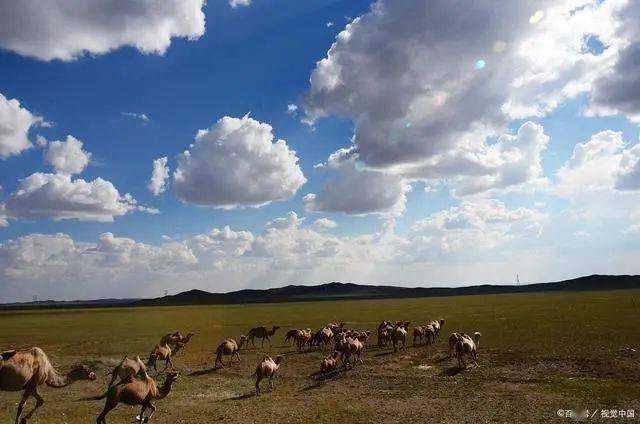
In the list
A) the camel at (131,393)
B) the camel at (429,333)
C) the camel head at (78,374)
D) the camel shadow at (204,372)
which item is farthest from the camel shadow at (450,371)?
the camel head at (78,374)

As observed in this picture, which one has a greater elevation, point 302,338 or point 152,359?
point 302,338

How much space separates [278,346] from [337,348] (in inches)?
535

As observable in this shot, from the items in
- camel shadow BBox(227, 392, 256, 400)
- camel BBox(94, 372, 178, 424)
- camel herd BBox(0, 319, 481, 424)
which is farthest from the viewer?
camel shadow BBox(227, 392, 256, 400)

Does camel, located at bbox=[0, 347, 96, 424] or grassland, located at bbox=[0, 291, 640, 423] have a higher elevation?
camel, located at bbox=[0, 347, 96, 424]

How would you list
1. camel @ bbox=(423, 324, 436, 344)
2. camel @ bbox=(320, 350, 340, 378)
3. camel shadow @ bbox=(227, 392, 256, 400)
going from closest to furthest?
camel shadow @ bbox=(227, 392, 256, 400)
camel @ bbox=(320, 350, 340, 378)
camel @ bbox=(423, 324, 436, 344)

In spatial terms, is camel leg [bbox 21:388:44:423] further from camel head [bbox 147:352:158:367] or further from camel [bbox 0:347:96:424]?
camel head [bbox 147:352:158:367]

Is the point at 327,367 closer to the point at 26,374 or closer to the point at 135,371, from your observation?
the point at 135,371

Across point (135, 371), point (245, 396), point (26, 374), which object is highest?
point (26, 374)

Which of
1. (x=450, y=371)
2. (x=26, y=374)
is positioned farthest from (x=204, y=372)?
(x=450, y=371)

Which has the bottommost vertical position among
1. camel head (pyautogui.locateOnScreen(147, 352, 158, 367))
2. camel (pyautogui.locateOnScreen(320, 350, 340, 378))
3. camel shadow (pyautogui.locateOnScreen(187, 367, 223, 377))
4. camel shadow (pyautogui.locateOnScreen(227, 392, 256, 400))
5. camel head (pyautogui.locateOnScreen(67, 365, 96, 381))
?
Answer: camel shadow (pyautogui.locateOnScreen(227, 392, 256, 400))

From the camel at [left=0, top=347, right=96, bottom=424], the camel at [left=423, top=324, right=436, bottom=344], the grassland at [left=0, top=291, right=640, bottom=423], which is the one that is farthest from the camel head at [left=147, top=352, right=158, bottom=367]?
the camel at [left=423, top=324, right=436, bottom=344]

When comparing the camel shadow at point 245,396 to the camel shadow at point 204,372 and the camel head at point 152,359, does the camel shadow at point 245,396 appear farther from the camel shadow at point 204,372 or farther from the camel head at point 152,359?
the camel head at point 152,359

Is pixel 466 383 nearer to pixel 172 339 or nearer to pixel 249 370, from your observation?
pixel 249 370

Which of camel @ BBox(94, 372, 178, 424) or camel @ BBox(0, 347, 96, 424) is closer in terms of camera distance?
camel @ BBox(94, 372, 178, 424)
